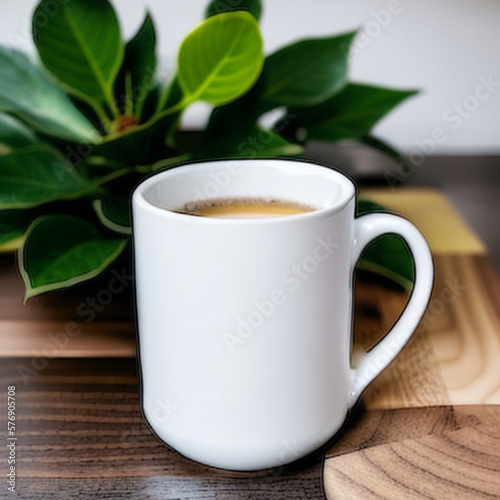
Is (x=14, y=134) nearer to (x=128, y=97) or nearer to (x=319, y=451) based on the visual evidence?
(x=128, y=97)

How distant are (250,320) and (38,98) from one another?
278 mm

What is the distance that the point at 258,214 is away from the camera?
38cm

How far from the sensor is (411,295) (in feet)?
1.22

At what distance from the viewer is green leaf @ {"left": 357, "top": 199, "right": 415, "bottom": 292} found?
49cm

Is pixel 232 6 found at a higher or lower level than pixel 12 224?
higher

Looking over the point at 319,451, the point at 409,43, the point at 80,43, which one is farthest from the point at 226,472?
the point at 409,43

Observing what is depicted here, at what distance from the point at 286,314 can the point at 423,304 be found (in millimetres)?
87

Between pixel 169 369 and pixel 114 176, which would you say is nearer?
pixel 169 369

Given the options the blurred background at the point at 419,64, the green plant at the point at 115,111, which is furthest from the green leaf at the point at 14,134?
the blurred background at the point at 419,64

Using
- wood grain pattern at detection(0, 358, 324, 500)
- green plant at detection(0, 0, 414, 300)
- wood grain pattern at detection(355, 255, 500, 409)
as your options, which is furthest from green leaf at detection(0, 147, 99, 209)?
wood grain pattern at detection(355, 255, 500, 409)

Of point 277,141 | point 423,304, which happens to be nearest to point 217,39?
point 277,141

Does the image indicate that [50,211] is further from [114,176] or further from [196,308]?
[196,308]

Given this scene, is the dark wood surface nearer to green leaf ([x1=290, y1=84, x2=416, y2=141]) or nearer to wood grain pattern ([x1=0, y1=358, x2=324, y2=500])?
wood grain pattern ([x1=0, y1=358, x2=324, y2=500])

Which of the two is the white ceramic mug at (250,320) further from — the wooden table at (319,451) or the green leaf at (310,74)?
the green leaf at (310,74)
